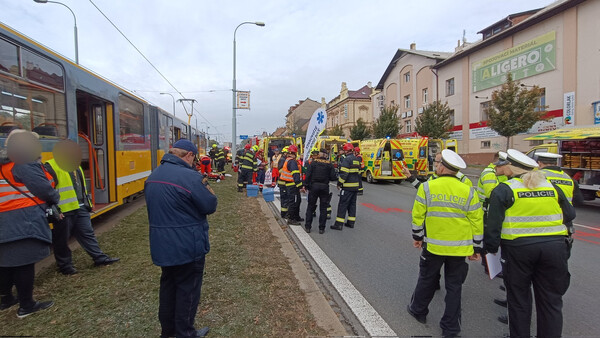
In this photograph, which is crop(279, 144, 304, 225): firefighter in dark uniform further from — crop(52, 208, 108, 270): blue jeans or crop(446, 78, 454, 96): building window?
crop(446, 78, 454, 96): building window

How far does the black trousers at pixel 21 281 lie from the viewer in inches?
128

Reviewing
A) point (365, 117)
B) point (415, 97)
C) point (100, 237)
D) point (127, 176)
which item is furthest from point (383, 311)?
point (365, 117)

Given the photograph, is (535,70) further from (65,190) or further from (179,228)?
(65,190)

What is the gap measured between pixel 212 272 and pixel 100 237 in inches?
121

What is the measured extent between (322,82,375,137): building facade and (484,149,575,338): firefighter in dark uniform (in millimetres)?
47136

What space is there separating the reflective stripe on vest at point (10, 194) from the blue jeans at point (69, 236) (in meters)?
1.04

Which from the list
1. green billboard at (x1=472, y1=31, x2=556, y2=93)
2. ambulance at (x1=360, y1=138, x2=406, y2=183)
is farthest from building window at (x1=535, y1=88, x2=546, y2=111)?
ambulance at (x1=360, y1=138, x2=406, y2=183)

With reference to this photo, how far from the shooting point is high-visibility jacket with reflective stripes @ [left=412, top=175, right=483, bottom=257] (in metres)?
2.98

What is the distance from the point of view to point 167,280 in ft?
9.04

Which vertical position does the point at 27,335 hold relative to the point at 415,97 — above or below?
below

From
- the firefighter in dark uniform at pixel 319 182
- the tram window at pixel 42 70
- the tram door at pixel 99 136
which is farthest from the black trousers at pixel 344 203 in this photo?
the tram window at pixel 42 70

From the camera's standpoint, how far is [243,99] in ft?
71.6

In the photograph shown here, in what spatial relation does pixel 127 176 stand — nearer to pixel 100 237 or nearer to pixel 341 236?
pixel 100 237

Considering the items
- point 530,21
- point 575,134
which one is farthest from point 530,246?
point 530,21
